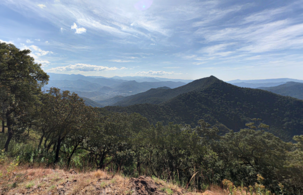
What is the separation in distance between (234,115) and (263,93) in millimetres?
60523

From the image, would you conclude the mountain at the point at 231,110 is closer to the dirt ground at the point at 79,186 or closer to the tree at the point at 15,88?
the tree at the point at 15,88

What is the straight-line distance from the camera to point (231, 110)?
156 metres

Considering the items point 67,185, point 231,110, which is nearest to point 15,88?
point 67,185

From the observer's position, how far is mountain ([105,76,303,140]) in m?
124

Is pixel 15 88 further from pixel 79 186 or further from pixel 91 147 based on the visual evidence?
pixel 79 186

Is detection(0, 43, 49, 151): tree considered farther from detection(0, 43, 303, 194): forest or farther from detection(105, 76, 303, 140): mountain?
detection(105, 76, 303, 140): mountain

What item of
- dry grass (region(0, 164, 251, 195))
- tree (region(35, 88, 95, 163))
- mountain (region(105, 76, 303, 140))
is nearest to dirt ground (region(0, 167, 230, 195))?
dry grass (region(0, 164, 251, 195))

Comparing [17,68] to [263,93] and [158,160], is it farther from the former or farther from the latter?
[263,93]

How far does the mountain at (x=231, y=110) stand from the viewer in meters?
124

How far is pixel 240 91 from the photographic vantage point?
178 meters

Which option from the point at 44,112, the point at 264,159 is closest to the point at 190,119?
the point at 264,159

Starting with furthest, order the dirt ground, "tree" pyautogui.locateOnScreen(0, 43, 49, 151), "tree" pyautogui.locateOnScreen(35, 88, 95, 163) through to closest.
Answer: "tree" pyautogui.locateOnScreen(35, 88, 95, 163), "tree" pyautogui.locateOnScreen(0, 43, 49, 151), the dirt ground

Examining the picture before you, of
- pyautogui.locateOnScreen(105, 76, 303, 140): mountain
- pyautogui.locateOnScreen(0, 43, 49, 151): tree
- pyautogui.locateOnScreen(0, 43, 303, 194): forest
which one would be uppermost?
pyautogui.locateOnScreen(0, 43, 49, 151): tree

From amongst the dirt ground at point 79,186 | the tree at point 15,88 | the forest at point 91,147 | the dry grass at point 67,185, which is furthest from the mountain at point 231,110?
the dirt ground at point 79,186
